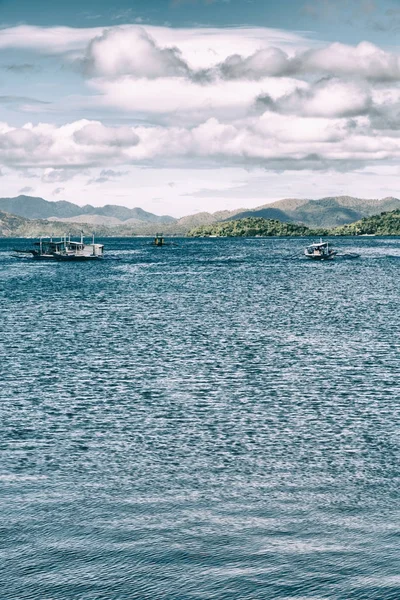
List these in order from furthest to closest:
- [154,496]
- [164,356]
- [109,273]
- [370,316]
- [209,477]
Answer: [109,273]
[370,316]
[164,356]
[209,477]
[154,496]

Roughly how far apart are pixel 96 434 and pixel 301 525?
14266 millimetres

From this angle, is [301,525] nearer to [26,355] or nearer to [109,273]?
[26,355]

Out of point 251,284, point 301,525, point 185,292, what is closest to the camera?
point 301,525

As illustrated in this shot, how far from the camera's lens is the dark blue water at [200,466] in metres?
21.8

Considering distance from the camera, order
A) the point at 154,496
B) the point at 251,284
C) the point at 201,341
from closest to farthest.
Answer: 1. the point at 154,496
2. the point at 201,341
3. the point at 251,284

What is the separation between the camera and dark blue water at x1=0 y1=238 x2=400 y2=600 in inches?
860

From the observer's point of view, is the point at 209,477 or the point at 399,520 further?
the point at 209,477

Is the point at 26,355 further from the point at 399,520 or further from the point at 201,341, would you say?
the point at 399,520

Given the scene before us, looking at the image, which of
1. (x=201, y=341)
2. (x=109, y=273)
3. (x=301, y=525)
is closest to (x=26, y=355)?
(x=201, y=341)

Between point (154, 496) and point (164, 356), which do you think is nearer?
point (154, 496)

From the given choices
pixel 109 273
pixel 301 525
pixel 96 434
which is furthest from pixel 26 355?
pixel 109 273

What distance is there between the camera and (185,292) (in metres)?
130

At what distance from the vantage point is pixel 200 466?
31.8 m

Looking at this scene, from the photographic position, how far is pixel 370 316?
3563 inches
